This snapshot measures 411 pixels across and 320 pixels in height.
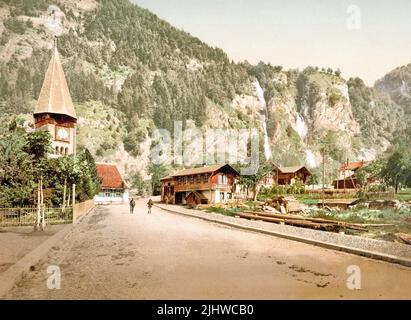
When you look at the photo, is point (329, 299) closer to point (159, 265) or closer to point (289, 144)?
point (159, 265)

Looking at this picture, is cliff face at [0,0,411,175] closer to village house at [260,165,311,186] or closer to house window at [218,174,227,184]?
village house at [260,165,311,186]

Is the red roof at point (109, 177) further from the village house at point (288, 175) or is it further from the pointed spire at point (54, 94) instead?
the village house at point (288, 175)

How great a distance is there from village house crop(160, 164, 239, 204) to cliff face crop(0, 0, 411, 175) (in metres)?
66.0

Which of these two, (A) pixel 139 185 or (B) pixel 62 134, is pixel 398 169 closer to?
(B) pixel 62 134

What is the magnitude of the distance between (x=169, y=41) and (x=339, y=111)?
103 metres

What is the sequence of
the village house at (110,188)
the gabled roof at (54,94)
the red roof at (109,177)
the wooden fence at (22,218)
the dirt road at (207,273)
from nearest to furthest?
the dirt road at (207,273)
the wooden fence at (22,218)
the gabled roof at (54,94)
the village house at (110,188)
the red roof at (109,177)

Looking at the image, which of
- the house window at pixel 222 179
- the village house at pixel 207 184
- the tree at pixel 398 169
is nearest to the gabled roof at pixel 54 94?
the village house at pixel 207 184

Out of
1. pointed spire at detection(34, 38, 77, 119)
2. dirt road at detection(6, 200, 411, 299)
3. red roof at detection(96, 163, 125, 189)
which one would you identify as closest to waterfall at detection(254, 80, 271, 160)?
red roof at detection(96, 163, 125, 189)

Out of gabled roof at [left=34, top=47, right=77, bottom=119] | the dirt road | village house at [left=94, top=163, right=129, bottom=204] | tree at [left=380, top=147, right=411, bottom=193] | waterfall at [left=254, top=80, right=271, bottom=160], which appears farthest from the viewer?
waterfall at [left=254, top=80, right=271, bottom=160]

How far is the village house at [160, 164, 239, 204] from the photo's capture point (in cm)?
5569

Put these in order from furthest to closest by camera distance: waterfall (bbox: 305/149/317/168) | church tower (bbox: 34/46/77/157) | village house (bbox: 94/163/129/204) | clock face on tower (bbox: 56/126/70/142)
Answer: waterfall (bbox: 305/149/317/168)
village house (bbox: 94/163/129/204)
clock face on tower (bbox: 56/126/70/142)
church tower (bbox: 34/46/77/157)

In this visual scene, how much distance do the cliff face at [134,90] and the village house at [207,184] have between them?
66038 mm

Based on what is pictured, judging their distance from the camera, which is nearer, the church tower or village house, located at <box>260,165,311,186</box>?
the church tower

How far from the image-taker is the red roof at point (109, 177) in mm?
68938
